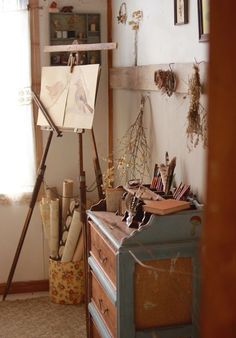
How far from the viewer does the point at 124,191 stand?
2.72m

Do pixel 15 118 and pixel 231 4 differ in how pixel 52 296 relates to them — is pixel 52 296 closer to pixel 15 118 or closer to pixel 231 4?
pixel 15 118

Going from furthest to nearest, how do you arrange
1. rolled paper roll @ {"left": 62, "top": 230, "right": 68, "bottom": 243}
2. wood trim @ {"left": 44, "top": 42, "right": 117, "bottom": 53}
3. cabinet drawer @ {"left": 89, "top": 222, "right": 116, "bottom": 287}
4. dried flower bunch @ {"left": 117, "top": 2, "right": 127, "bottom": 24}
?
1. rolled paper roll @ {"left": 62, "top": 230, "right": 68, "bottom": 243}
2. dried flower bunch @ {"left": 117, "top": 2, "right": 127, "bottom": 24}
3. wood trim @ {"left": 44, "top": 42, "right": 117, "bottom": 53}
4. cabinet drawer @ {"left": 89, "top": 222, "right": 116, "bottom": 287}

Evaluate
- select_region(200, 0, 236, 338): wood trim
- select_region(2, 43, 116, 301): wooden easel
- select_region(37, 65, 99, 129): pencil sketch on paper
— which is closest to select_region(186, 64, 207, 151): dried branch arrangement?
select_region(37, 65, 99, 129): pencil sketch on paper

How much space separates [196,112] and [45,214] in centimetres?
180

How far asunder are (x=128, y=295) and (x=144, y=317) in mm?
123

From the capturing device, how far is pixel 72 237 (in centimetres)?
355

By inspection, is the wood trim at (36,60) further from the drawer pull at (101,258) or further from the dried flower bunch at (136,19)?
the drawer pull at (101,258)

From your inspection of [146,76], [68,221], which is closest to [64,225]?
[68,221]

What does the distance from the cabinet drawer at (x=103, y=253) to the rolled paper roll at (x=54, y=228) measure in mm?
940

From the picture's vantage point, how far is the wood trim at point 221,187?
49 centimetres

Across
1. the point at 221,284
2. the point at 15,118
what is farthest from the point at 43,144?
the point at 221,284

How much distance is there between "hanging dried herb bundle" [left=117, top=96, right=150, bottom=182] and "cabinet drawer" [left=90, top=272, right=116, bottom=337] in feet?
2.47

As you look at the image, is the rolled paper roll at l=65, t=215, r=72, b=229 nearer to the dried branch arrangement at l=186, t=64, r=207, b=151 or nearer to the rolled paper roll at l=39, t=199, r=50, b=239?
the rolled paper roll at l=39, t=199, r=50, b=239

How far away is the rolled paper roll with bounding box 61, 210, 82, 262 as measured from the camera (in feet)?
11.6
